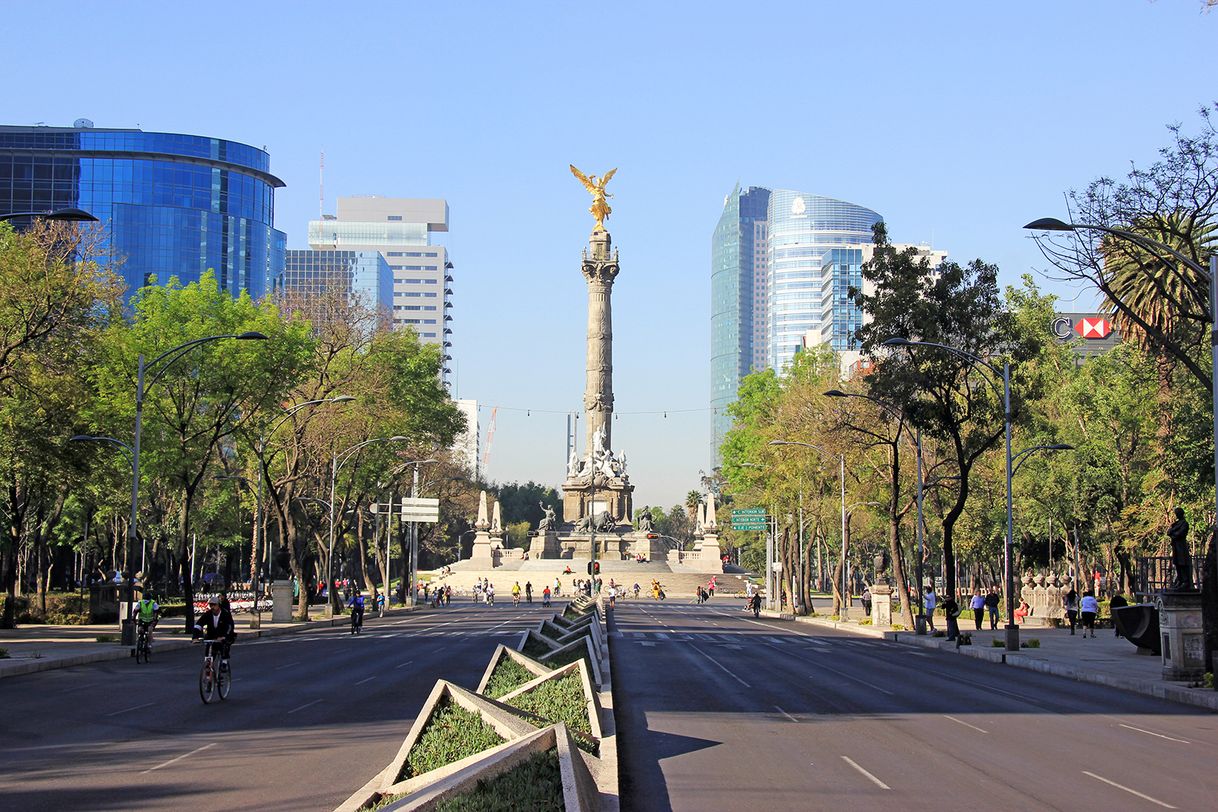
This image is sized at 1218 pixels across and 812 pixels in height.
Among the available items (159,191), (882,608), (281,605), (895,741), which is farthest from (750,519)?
(159,191)

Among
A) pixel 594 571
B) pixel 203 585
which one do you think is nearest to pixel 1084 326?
pixel 594 571

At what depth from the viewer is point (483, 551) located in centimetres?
12400

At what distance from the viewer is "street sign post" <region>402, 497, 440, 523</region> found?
75250mm

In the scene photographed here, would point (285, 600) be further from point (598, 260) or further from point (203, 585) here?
point (598, 260)

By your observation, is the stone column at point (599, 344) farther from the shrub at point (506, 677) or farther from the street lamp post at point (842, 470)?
the shrub at point (506, 677)

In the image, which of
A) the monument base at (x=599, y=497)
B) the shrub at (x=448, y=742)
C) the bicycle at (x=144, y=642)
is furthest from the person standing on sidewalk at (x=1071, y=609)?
the monument base at (x=599, y=497)

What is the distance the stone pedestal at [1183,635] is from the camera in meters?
27.7

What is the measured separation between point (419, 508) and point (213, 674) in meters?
53.5

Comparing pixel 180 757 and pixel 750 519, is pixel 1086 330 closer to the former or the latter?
pixel 750 519

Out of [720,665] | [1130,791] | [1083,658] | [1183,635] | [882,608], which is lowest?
[882,608]

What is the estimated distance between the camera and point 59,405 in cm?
4191

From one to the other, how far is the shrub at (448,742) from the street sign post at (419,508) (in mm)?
63800

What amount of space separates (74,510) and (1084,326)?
276ft

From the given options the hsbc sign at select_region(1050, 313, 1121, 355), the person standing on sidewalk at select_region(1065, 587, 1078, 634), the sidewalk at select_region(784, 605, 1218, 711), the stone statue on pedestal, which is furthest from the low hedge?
the hsbc sign at select_region(1050, 313, 1121, 355)
